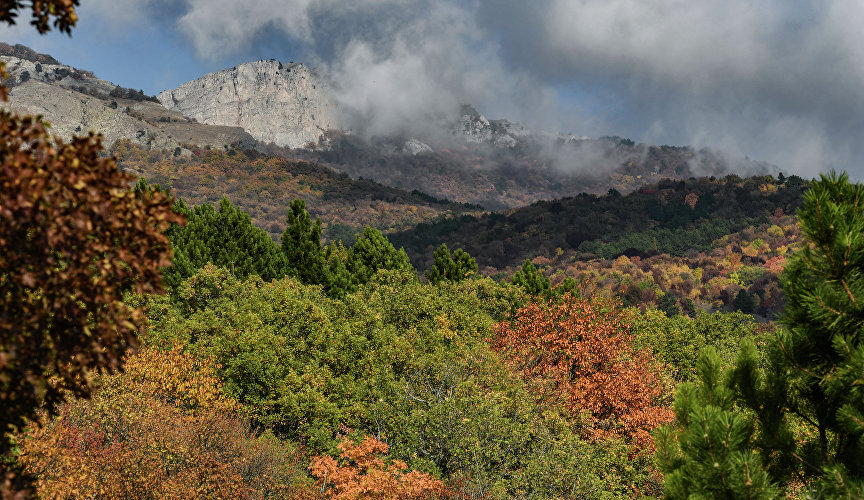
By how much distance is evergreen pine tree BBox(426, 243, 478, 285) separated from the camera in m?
72.1

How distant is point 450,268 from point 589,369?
118 feet

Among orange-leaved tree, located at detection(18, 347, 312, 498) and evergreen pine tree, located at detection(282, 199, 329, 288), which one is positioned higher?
evergreen pine tree, located at detection(282, 199, 329, 288)

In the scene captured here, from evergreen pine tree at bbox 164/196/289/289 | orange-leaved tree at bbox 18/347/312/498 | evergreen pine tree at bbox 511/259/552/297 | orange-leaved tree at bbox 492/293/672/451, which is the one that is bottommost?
orange-leaved tree at bbox 18/347/312/498

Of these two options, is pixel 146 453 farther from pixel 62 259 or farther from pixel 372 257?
pixel 372 257

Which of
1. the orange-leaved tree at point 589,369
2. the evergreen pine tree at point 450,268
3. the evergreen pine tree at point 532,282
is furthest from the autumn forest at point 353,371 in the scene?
the evergreen pine tree at point 532,282

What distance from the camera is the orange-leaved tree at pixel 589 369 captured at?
33.0m

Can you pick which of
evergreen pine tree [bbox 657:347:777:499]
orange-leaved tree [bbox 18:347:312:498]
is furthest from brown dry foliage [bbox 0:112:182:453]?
orange-leaved tree [bbox 18:347:312:498]

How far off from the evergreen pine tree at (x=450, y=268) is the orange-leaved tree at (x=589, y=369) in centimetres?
2604

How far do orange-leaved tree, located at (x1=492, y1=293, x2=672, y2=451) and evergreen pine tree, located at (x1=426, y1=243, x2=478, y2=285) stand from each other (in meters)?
26.0

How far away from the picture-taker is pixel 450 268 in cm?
7269

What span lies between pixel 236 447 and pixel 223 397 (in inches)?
293

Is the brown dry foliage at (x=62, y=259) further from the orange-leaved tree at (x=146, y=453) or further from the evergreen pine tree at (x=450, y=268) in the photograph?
the evergreen pine tree at (x=450, y=268)

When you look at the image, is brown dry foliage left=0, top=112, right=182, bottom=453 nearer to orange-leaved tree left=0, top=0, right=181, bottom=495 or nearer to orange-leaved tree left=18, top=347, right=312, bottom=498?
orange-leaved tree left=0, top=0, right=181, bottom=495

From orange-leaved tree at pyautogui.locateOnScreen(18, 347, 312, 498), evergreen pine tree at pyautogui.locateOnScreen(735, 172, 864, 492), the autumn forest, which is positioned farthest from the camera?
orange-leaved tree at pyautogui.locateOnScreen(18, 347, 312, 498)
